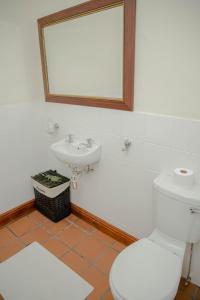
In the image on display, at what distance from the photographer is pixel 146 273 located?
3.70 feet

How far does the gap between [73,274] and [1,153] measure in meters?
1.24

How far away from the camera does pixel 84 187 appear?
207cm

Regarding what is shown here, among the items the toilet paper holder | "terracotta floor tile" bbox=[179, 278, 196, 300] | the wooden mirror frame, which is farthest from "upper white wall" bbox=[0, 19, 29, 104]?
"terracotta floor tile" bbox=[179, 278, 196, 300]

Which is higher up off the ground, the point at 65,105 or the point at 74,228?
the point at 65,105

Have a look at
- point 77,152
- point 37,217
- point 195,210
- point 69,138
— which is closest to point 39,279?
point 37,217

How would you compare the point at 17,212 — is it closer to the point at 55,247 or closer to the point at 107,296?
the point at 55,247

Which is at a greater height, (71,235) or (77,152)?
(77,152)

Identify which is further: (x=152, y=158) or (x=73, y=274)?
(x=73, y=274)

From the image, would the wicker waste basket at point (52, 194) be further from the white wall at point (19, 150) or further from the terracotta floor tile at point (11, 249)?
the terracotta floor tile at point (11, 249)

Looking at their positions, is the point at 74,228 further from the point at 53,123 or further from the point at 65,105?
the point at 65,105

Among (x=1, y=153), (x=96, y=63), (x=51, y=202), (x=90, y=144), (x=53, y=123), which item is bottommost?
(x=51, y=202)

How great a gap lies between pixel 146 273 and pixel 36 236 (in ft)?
3.98

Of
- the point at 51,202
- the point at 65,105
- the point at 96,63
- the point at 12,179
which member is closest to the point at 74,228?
the point at 51,202

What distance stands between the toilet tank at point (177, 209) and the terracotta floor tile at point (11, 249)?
1.26m
